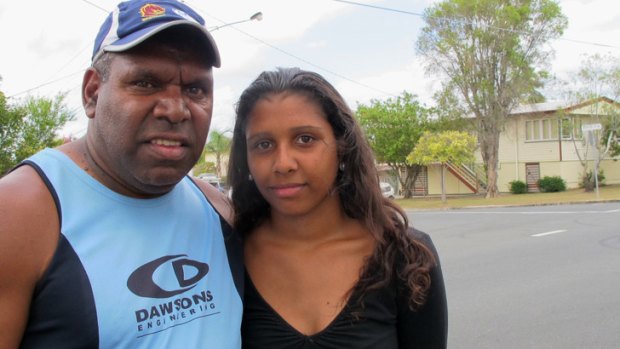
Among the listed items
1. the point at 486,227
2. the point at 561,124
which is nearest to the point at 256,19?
the point at 486,227

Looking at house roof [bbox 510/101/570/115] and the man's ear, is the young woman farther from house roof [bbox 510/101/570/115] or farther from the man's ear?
house roof [bbox 510/101/570/115]

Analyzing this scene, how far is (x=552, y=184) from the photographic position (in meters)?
32.1

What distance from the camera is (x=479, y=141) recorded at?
30.7m

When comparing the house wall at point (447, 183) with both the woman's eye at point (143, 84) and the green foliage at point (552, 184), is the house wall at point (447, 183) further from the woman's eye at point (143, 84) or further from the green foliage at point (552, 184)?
the woman's eye at point (143, 84)

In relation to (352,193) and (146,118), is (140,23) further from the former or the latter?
(352,193)

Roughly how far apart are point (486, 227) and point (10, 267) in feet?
47.3

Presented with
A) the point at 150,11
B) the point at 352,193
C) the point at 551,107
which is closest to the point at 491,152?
the point at 551,107

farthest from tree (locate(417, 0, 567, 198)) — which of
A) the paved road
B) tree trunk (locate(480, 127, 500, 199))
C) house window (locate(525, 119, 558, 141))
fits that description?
the paved road

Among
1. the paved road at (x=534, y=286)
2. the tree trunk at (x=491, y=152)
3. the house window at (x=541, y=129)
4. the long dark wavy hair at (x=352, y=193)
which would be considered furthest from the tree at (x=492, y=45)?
the long dark wavy hair at (x=352, y=193)

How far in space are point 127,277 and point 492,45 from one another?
95.4 feet

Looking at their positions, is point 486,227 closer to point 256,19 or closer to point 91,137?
point 256,19

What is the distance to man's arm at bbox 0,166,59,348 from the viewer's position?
4.64 feet

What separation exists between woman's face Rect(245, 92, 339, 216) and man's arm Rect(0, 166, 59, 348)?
79cm

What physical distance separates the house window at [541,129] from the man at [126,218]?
35.0m
